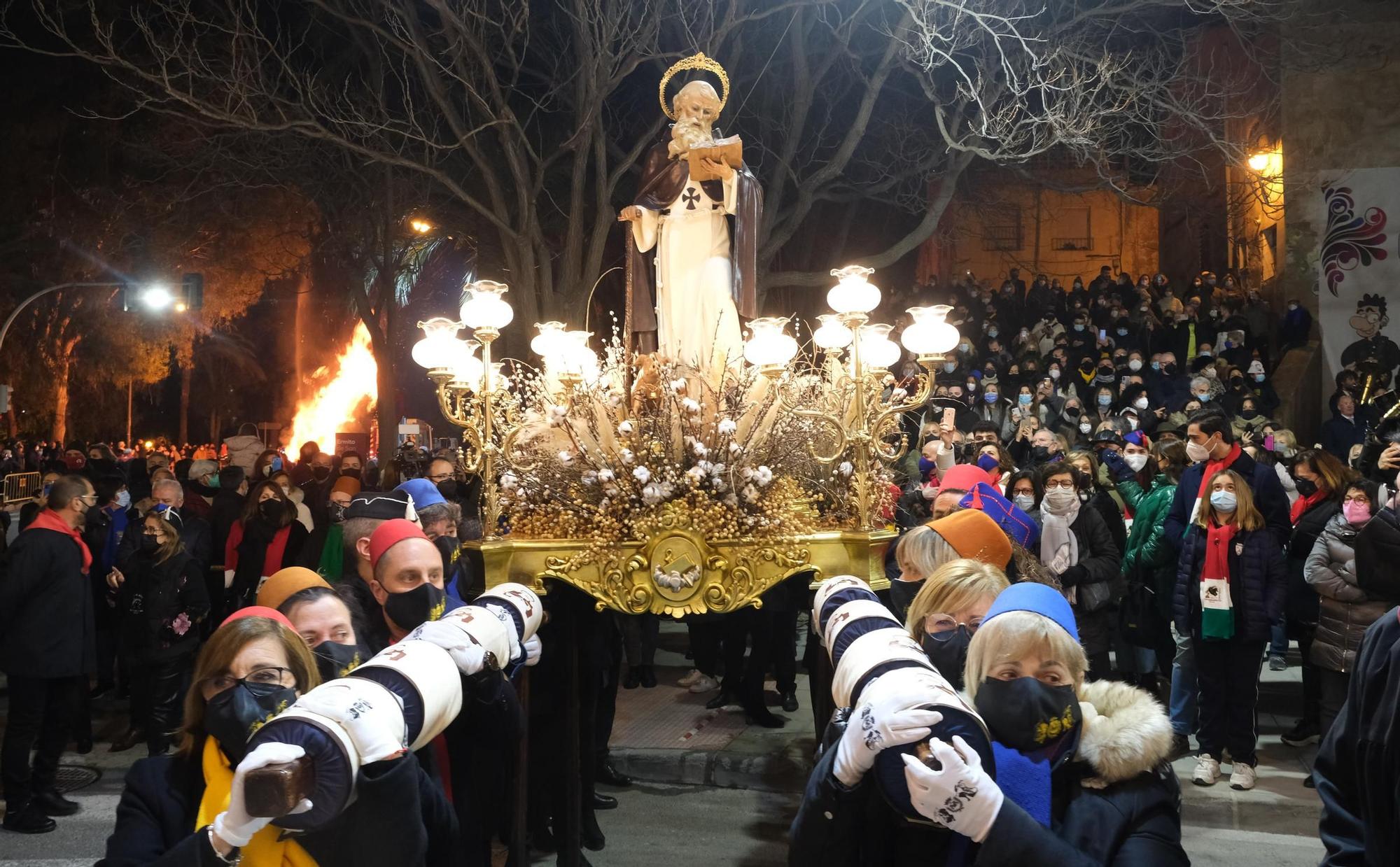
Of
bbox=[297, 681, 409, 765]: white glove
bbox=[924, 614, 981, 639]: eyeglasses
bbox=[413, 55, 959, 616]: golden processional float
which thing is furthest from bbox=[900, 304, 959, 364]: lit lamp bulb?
bbox=[297, 681, 409, 765]: white glove

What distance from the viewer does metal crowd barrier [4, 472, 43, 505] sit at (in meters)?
18.5

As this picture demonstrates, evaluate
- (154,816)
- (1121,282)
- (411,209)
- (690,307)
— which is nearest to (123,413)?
(411,209)

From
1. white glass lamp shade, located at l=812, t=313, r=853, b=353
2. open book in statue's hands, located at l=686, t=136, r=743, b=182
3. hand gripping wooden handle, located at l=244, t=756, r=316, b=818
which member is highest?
open book in statue's hands, located at l=686, t=136, r=743, b=182

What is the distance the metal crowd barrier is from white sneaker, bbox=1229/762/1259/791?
1727 centimetres

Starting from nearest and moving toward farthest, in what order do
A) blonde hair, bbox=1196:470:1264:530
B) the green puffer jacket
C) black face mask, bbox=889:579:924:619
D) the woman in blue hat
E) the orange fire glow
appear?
the woman in blue hat < black face mask, bbox=889:579:924:619 < blonde hair, bbox=1196:470:1264:530 < the green puffer jacket < the orange fire glow

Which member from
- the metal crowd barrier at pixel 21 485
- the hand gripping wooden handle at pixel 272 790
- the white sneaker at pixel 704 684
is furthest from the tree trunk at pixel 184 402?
the hand gripping wooden handle at pixel 272 790

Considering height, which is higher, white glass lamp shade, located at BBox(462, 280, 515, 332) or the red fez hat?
white glass lamp shade, located at BBox(462, 280, 515, 332)

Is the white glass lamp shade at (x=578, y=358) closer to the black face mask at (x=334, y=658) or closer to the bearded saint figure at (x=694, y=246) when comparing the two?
the bearded saint figure at (x=694, y=246)

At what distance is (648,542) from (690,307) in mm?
1955

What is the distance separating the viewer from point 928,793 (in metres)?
2.07

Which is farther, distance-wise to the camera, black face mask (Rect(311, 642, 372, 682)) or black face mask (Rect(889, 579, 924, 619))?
black face mask (Rect(889, 579, 924, 619))

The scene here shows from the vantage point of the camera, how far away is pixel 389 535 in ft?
13.2

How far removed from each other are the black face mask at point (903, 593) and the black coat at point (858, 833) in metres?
2.10

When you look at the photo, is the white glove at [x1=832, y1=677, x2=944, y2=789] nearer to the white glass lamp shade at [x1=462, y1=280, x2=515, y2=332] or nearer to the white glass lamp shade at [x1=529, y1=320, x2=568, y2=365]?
the white glass lamp shade at [x1=462, y1=280, x2=515, y2=332]
